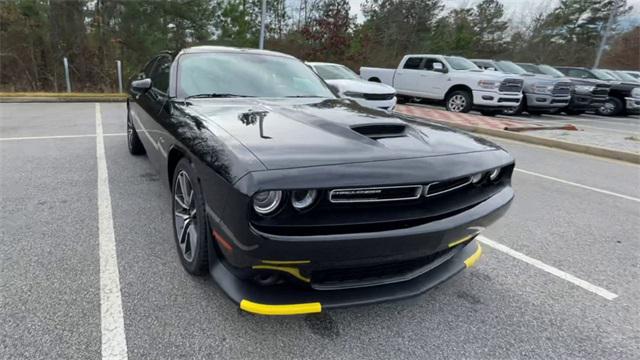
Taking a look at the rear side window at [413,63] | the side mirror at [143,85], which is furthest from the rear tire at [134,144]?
the rear side window at [413,63]

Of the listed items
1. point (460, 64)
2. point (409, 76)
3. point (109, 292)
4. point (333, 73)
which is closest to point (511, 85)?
point (460, 64)

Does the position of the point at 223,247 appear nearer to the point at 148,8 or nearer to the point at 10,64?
the point at 10,64

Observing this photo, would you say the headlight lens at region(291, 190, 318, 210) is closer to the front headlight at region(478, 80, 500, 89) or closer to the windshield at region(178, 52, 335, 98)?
the windshield at region(178, 52, 335, 98)

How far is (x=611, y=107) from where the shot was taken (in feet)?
49.2

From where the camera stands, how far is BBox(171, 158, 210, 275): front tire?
207cm

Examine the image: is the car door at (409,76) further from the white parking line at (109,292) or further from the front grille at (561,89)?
the white parking line at (109,292)

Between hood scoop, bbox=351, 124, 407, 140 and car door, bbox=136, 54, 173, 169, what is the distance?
1490mm

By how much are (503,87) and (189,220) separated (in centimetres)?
1088

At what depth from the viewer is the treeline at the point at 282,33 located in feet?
45.6

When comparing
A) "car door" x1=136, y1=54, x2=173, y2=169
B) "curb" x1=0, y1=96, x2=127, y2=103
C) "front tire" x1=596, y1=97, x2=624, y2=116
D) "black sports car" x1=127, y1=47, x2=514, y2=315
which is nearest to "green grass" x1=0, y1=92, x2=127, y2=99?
"curb" x1=0, y1=96, x2=127, y2=103

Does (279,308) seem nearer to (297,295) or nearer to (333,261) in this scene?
(297,295)

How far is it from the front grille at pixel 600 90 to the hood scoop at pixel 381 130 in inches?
575

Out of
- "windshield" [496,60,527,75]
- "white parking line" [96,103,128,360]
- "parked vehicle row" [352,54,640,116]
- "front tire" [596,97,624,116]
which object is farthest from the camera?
"front tire" [596,97,624,116]

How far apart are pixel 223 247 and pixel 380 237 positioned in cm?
73
